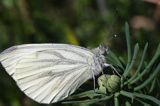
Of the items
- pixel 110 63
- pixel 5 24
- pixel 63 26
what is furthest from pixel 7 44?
pixel 110 63

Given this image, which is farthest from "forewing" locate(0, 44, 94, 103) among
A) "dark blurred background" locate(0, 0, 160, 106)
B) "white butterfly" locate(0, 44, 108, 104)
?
"dark blurred background" locate(0, 0, 160, 106)

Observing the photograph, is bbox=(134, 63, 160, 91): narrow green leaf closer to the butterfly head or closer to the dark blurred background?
the butterfly head

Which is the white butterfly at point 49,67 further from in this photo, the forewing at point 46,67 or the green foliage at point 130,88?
the green foliage at point 130,88

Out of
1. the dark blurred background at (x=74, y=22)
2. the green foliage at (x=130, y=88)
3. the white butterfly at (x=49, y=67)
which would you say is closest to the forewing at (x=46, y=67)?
the white butterfly at (x=49, y=67)

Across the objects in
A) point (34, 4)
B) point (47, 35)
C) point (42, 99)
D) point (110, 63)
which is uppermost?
point (34, 4)

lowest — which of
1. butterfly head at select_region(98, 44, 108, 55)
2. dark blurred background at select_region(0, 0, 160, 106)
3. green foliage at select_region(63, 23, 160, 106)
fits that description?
green foliage at select_region(63, 23, 160, 106)

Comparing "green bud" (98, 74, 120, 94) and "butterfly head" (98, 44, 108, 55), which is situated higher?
"butterfly head" (98, 44, 108, 55)

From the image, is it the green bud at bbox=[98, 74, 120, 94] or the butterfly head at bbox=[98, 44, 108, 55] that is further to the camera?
the butterfly head at bbox=[98, 44, 108, 55]

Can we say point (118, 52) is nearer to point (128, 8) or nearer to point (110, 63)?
point (128, 8)

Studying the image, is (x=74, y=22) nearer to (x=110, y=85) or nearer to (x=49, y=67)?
(x=49, y=67)
